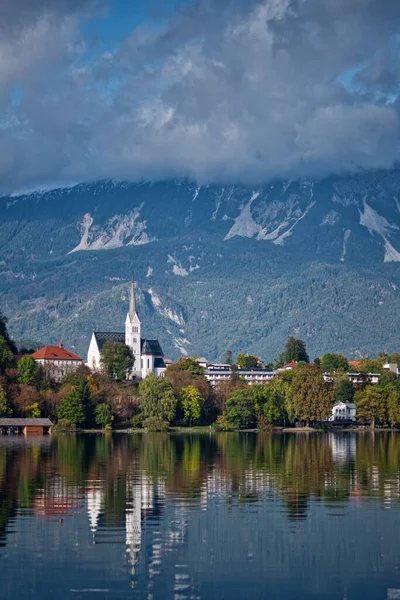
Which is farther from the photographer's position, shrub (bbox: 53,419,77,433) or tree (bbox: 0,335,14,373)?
tree (bbox: 0,335,14,373)

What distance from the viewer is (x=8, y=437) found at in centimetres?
11575

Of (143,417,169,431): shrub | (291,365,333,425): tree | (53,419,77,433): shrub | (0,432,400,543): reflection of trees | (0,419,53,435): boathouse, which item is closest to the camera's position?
(0,432,400,543): reflection of trees

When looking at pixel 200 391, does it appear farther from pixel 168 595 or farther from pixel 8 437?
pixel 168 595

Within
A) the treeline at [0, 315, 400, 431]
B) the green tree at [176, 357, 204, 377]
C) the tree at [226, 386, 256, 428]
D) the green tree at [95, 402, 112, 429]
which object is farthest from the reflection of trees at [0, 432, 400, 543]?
the green tree at [176, 357, 204, 377]

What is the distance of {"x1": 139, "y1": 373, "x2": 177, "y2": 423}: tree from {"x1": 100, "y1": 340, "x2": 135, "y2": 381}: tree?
38.6 meters

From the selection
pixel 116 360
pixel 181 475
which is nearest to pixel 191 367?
pixel 116 360

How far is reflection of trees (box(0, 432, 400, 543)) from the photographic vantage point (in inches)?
2095

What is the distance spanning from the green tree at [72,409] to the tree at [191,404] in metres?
16.9

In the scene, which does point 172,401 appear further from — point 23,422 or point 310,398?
point 23,422

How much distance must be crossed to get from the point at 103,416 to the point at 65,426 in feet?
22.5

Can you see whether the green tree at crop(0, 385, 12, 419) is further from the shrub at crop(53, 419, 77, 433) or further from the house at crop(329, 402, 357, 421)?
the house at crop(329, 402, 357, 421)

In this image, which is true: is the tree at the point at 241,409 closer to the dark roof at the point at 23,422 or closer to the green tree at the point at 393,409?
the green tree at the point at 393,409

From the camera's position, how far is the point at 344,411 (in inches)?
6673

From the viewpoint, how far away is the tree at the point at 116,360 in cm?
18662
